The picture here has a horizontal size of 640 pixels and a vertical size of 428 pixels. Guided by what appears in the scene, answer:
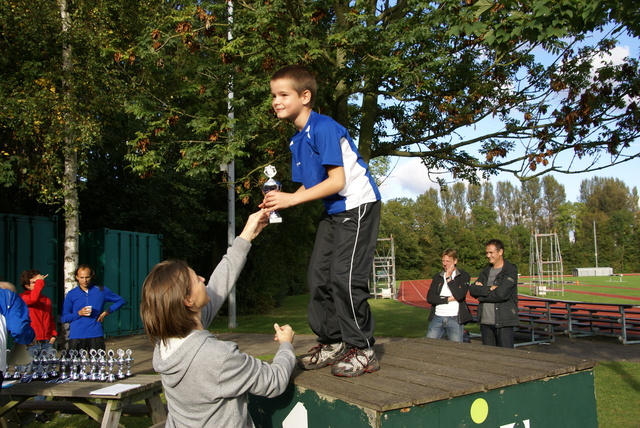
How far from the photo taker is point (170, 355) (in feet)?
8.60

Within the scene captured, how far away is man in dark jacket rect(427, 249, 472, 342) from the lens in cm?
814

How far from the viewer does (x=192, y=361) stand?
8.47 ft

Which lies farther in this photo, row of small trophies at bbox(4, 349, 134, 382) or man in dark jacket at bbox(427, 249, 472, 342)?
man in dark jacket at bbox(427, 249, 472, 342)

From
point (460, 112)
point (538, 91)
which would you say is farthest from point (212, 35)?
point (538, 91)

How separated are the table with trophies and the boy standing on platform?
2.24 m

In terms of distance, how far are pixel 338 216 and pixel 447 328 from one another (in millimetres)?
5383

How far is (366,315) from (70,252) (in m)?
9.49

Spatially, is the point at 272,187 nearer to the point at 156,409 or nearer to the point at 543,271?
the point at 156,409

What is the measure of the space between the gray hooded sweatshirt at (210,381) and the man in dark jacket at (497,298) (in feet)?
19.1

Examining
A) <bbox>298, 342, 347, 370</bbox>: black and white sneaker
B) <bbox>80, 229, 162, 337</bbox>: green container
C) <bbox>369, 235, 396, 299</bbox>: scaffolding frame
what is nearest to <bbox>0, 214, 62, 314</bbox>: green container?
<bbox>80, 229, 162, 337</bbox>: green container

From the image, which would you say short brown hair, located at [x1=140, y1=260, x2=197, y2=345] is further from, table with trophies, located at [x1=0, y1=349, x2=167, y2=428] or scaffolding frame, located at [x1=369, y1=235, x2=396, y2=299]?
scaffolding frame, located at [x1=369, y1=235, x2=396, y2=299]

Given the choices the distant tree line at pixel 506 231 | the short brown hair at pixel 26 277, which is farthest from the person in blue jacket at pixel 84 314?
the distant tree line at pixel 506 231

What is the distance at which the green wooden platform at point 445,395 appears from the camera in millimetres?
2654

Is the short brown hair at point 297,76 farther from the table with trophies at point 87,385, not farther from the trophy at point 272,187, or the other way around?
the table with trophies at point 87,385
